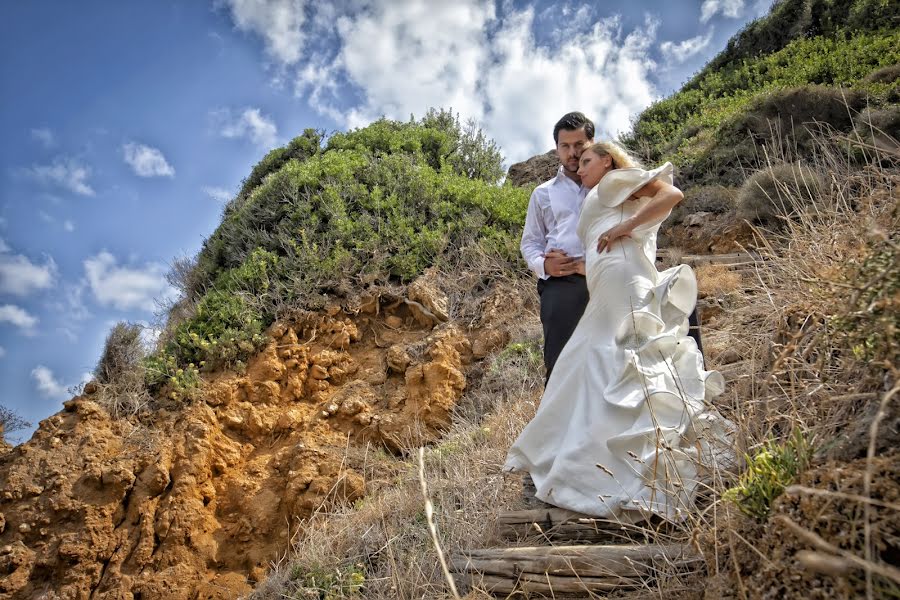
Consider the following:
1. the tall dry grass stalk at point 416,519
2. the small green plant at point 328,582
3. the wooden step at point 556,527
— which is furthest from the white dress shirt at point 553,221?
the small green plant at point 328,582

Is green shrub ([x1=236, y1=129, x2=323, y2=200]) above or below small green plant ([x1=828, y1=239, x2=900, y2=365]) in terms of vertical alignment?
above

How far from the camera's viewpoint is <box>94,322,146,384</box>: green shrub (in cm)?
692

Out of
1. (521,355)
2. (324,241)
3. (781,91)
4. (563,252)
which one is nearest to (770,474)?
(563,252)

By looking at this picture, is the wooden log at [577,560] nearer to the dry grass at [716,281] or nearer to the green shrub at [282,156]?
the dry grass at [716,281]

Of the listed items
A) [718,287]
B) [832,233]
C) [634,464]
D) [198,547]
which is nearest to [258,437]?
[198,547]

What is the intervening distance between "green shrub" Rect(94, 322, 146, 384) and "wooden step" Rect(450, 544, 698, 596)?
18.5ft

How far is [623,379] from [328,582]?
249cm

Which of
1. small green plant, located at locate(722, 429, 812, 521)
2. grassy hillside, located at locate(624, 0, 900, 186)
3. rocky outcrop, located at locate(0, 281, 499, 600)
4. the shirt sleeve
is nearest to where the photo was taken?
small green plant, located at locate(722, 429, 812, 521)

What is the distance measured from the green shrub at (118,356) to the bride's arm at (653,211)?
5.98 metres

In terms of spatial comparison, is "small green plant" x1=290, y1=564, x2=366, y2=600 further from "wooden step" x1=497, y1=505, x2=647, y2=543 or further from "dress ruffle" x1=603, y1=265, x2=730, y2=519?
"dress ruffle" x1=603, y1=265, x2=730, y2=519

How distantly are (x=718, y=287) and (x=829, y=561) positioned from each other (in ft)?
17.9

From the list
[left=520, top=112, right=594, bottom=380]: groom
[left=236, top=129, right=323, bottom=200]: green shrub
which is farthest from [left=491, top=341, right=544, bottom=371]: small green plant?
[left=236, top=129, right=323, bottom=200]: green shrub

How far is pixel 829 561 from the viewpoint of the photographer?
0.91 metres

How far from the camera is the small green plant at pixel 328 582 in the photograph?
3.72 meters
